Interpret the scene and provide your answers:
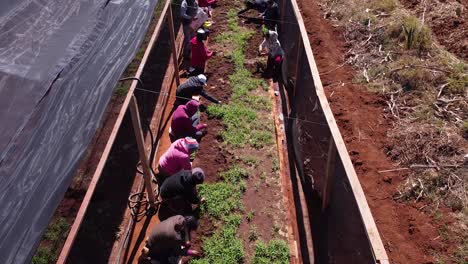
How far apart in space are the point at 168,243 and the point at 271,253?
5.44 feet

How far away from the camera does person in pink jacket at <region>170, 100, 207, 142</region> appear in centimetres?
830

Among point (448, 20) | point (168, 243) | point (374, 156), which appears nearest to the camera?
point (168, 243)

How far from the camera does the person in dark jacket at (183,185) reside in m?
6.77

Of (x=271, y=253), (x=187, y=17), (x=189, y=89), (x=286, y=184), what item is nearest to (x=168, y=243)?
(x=271, y=253)

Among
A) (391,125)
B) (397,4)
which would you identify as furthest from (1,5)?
(397,4)

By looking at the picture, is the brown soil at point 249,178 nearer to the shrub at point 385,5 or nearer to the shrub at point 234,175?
the shrub at point 234,175

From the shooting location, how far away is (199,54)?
33.5 ft

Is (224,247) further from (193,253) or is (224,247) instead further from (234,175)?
(234,175)

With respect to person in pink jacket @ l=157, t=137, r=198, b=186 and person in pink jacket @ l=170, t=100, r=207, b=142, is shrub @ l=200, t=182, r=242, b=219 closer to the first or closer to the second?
A: person in pink jacket @ l=157, t=137, r=198, b=186

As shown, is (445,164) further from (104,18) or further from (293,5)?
(104,18)

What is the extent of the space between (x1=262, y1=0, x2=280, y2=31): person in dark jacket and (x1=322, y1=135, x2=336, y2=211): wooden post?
698cm

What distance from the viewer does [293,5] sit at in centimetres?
996

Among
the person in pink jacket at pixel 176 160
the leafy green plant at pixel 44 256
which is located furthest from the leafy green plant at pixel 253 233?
the leafy green plant at pixel 44 256

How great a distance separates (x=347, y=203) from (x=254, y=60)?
6.46m
